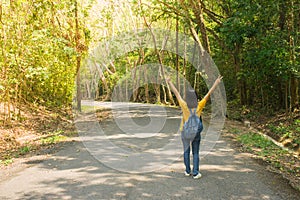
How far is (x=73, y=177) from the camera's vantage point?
6.44 meters

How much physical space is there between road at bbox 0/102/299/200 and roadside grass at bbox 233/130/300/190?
1.07 ft

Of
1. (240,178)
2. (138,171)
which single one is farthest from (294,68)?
(138,171)

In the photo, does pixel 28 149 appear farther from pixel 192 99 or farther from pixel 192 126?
pixel 192 99

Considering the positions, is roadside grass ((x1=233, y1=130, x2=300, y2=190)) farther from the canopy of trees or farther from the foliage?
the foliage

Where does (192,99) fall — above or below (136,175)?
above

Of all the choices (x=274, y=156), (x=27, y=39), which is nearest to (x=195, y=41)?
(x=27, y=39)

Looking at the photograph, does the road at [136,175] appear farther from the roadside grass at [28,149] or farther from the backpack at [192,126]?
the backpack at [192,126]

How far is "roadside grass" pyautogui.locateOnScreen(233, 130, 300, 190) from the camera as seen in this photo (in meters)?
6.56

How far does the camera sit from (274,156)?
8.05m

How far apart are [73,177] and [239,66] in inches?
625

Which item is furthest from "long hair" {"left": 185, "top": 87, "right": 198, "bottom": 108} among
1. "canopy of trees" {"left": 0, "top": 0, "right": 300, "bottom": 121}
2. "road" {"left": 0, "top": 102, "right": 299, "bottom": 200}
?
"canopy of trees" {"left": 0, "top": 0, "right": 300, "bottom": 121}

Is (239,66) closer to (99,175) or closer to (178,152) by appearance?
(178,152)

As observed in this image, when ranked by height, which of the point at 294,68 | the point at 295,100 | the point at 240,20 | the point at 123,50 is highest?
the point at 123,50

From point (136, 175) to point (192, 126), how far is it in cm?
162
